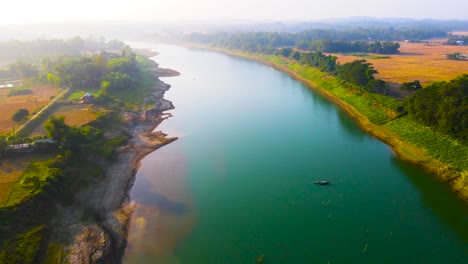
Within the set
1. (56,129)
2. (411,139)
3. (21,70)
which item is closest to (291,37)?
(21,70)

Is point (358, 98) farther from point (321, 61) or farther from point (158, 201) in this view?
point (158, 201)

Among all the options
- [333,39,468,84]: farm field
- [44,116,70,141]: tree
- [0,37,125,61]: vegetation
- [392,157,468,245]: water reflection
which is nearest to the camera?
[392,157,468,245]: water reflection

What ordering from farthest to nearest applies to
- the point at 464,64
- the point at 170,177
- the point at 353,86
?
the point at 464,64, the point at 353,86, the point at 170,177

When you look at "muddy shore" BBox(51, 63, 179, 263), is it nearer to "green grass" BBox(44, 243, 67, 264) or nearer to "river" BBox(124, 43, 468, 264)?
"green grass" BBox(44, 243, 67, 264)

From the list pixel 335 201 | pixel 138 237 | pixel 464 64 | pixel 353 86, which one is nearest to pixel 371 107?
pixel 353 86

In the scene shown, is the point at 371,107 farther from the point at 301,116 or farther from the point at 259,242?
the point at 259,242

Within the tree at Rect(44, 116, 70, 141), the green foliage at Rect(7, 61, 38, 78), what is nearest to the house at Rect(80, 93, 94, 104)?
the tree at Rect(44, 116, 70, 141)
